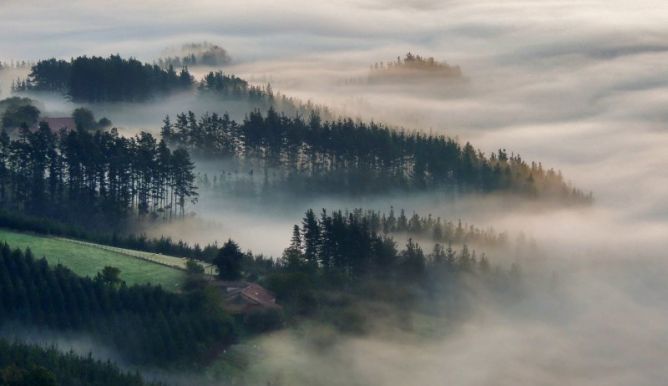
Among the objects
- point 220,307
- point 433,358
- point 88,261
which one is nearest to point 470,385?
point 433,358

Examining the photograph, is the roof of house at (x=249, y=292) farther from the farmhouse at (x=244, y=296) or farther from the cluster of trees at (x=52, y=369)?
the cluster of trees at (x=52, y=369)

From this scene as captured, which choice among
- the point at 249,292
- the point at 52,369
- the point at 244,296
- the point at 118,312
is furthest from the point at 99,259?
the point at 52,369

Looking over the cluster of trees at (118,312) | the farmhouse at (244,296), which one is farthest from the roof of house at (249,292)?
the cluster of trees at (118,312)

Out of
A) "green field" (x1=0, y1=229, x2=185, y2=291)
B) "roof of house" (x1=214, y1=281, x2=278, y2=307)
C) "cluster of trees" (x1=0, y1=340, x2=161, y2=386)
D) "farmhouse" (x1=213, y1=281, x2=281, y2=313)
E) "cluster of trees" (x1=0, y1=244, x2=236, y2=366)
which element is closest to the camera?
"cluster of trees" (x1=0, y1=340, x2=161, y2=386)

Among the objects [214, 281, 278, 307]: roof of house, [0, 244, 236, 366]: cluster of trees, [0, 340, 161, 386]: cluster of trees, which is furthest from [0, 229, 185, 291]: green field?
[0, 340, 161, 386]: cluster of trees

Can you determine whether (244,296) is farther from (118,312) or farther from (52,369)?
(52,369)

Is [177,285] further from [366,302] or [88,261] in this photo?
[366,302]

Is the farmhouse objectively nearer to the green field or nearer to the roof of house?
the roof of house
